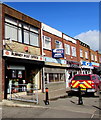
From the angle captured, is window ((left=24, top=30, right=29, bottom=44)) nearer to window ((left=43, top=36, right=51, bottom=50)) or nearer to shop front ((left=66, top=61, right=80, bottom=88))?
window ((left=43, top=36, right=51, bottom=50))

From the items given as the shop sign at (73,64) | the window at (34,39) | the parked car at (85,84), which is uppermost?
the window at (34,39)

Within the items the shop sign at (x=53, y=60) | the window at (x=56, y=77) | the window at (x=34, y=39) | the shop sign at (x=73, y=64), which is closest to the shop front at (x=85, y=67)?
the shop sign at (x=73, y=64)

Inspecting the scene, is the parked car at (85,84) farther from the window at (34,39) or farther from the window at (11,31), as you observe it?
the window at (11,31)

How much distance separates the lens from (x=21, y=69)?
1409cm

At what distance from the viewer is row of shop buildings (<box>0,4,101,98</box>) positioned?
493 inches

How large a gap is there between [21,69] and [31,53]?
1.96 m

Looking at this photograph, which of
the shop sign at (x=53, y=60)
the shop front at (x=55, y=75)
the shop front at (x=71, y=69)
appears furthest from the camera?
the shop front at (x=71, y=69)

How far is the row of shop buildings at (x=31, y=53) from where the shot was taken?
1251 centimetres

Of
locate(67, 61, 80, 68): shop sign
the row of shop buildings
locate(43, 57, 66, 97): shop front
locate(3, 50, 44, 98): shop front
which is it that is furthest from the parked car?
locate(67, 61, 80, 68): shop sign

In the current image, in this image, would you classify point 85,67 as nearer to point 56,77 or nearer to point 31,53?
point 56,77

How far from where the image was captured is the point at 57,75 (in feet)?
66.0

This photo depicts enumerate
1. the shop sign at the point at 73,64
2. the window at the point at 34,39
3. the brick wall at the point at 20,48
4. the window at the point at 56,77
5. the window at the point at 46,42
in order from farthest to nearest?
the shop sign at the point at 73,64, the window at the point at 56,77, the window at the point at 46,42, the window at the point at 34,39, the brick wall at the point at 20,48

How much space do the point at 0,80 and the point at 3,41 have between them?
8.95 ft

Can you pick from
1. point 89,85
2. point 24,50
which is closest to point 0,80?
point 24,50
